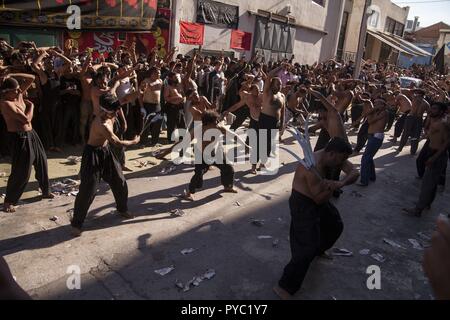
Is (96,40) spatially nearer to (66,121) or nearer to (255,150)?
(66,121)

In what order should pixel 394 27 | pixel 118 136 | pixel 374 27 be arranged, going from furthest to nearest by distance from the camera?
pixel 394 27 → pixel 374 27 → pixel 118 136

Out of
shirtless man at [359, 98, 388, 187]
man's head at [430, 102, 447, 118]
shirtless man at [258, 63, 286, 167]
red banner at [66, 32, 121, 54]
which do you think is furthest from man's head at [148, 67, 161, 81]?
man's head at [430, 102, 447, 118]

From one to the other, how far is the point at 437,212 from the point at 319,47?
20881 millimetres

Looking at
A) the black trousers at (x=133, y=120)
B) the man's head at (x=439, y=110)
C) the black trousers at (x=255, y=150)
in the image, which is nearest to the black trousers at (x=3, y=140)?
the black trousers at (x=133, y=120)

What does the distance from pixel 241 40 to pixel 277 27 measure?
3414mm

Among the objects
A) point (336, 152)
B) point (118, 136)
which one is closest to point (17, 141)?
point (118, 136)

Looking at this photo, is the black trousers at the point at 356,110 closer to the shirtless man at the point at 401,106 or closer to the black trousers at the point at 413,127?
the shirtless man at the point at 401,106

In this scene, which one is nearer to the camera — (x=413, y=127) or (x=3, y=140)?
(x=3, y=140)

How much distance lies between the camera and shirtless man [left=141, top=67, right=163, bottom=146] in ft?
28.2

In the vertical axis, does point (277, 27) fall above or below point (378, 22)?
below

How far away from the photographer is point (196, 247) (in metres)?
4.84

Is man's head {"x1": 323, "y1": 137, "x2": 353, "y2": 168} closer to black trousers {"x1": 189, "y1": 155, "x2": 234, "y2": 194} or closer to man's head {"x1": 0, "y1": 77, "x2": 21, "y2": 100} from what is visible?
black trousers {"x1": 189, "y1": 155, "x2": 234, "y2": 194}

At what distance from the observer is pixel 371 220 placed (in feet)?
20.4

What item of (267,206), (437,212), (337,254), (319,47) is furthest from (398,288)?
(319,47)
